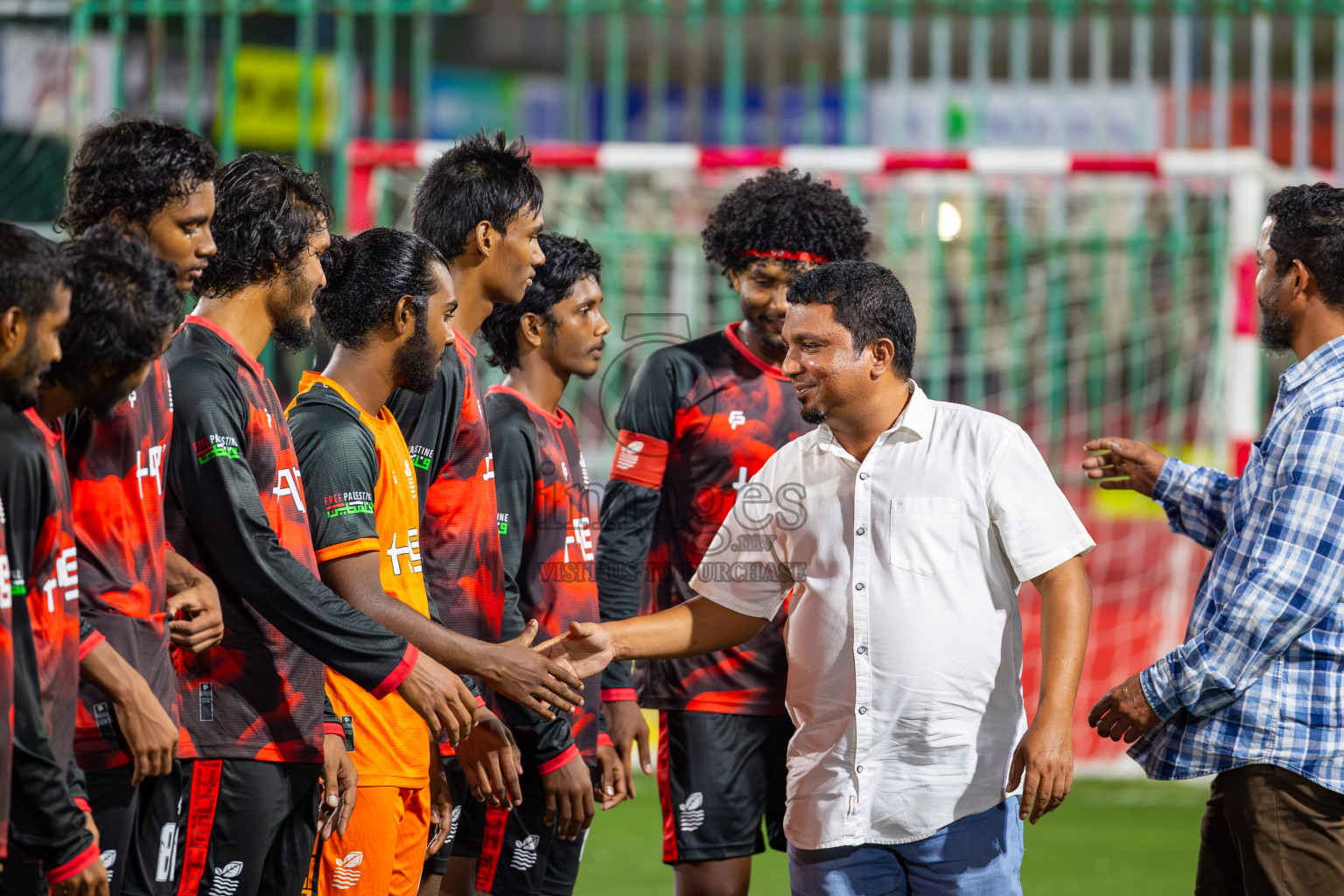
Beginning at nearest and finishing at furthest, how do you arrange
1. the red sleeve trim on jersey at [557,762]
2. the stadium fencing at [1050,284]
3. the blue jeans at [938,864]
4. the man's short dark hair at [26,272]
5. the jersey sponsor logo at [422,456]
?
the man's short dark hair at [26,272] < the blue jeans at [938,864] < the jersey sponsor logo at [422,456] < the red sleeve trim on jersey at [557,762] < the stadium fencing at [1050,284]

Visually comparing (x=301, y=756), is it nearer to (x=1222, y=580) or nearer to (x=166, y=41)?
(x=1222, y=580)

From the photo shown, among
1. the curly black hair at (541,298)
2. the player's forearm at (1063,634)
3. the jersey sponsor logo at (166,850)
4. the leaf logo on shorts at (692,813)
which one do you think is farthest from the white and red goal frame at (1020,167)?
the jersey sponsor logo at (166,850)

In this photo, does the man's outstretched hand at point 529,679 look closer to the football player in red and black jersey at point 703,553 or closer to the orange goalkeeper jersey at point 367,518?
the orange goalkeeper jersey at point 367,518

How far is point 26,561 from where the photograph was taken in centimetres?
211

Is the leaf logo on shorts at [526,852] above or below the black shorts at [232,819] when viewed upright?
below

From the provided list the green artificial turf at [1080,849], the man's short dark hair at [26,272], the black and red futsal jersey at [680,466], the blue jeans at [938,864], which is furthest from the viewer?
the green artificial turf at [1080,849]

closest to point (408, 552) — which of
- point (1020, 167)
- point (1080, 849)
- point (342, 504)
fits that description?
point (342, 504)

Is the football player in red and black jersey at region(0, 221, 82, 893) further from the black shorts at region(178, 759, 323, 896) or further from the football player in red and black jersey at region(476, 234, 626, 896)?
the football player in red and black jersey at region(476, 234, 626, 896)

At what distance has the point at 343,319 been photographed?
10.0 ft

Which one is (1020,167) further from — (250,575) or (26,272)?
(26,272)

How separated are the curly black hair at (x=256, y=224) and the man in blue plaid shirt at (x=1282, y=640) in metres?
2.01

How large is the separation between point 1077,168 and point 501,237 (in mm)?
4270

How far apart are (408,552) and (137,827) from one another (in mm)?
825

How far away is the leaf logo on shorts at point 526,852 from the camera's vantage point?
3570 mm
